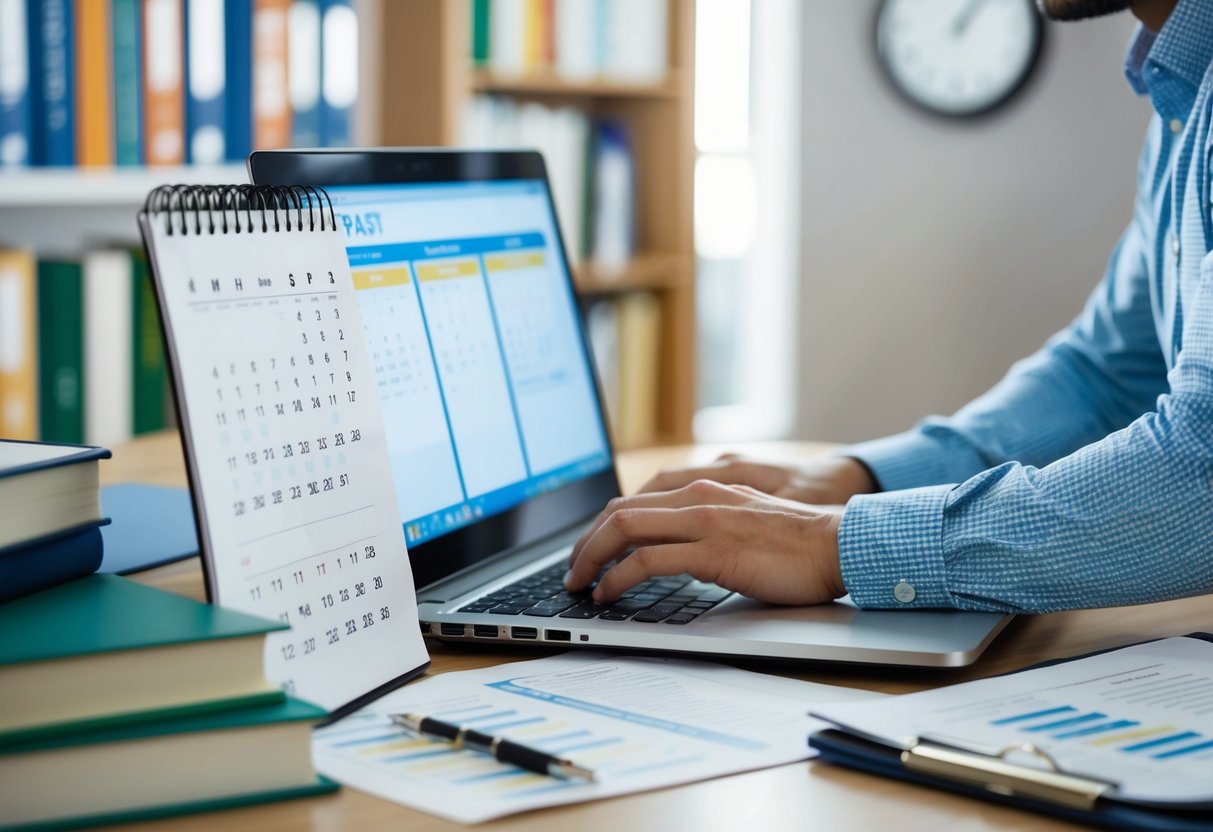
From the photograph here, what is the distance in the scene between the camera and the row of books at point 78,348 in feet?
6.18

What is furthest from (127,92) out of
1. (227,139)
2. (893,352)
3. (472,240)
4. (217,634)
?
(893,352)

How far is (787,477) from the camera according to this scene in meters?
1.05

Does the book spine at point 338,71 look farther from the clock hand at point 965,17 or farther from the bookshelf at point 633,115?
the clock hand at point 965,17

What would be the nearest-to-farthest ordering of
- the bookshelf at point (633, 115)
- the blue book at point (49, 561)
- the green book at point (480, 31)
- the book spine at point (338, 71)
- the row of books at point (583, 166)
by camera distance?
the blue book at point (49, 561) → the book spine at point (338, 71) → the bookshelf at point (633, 115) → the green book at point (480, 31) → the row of books at point (583, 166)

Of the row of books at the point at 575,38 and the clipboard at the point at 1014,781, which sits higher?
the row of books at the point at 575,38

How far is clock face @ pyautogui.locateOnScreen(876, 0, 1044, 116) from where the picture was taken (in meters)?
3.31

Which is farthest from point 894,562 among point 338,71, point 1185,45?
point 338,71

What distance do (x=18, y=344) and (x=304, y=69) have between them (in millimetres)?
659

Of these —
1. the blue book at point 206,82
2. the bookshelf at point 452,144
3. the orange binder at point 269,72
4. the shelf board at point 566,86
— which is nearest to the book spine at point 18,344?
the bookshelf at point 452,144

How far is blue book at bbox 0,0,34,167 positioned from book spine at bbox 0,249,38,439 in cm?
14

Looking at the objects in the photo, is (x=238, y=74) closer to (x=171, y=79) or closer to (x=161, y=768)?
(x=171, y=79)

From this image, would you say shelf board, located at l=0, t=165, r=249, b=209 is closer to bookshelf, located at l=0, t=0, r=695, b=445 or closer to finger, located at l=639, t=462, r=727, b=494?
bookshelf, located at l=0, t=0, r=695, b=445

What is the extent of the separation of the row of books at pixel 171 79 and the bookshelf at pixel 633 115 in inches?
9.1

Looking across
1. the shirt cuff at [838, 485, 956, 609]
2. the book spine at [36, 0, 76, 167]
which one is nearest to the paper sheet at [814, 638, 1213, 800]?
the shirt cuff at [838, 485, 956, 609]
